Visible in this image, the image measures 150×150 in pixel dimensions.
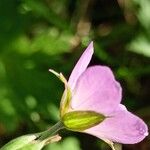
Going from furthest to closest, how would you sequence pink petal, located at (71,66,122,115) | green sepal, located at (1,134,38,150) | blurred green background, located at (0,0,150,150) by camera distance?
1. blurred green background, located at (0,0,150,150)
2. green sepal, located at (1,134,38,150)
3. pink petal, located at (71,66,122,115)

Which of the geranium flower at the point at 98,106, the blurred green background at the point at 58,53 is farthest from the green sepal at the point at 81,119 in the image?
the blurred green background at the point at 58,53

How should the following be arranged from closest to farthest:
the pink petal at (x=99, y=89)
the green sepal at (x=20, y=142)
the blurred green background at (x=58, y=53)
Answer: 1. the pink petal at (x=99, y=89)
2. the green sepal at (x=20, y=142)
3. the blurred green background at (x=58, y=53)

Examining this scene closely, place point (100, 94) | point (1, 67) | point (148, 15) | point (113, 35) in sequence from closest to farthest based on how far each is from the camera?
1. point (100, 94)
2. point (148, 15)
3. point (1, 67)
4. point (113, 35)

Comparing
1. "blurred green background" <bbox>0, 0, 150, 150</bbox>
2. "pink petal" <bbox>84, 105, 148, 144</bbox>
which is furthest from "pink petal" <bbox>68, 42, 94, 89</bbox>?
"blurred green background" <bbox>0, 0, 150, 150</bbox>

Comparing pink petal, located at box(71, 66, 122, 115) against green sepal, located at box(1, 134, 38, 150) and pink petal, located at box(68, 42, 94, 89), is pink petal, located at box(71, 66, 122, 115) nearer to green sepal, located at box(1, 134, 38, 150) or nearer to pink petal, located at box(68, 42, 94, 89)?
pink petal, located at box(68, 42, 94, 89)

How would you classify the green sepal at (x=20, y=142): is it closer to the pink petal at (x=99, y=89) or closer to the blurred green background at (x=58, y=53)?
the pink petal at (x=99, y=89)

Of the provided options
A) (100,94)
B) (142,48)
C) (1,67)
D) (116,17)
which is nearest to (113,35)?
(116,17)

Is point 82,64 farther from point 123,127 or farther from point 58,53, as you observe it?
point 58,53

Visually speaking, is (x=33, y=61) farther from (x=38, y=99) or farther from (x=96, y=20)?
(x=96, y=20)
